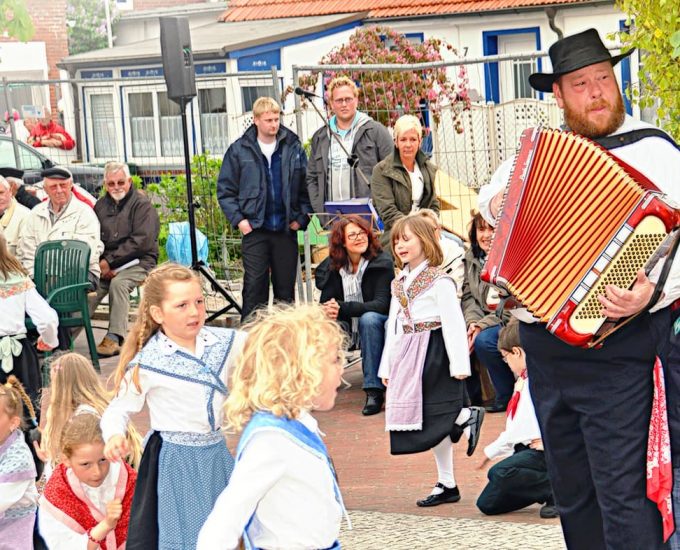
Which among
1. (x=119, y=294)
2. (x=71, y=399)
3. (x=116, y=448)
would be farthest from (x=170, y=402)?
(x=119, y=294)

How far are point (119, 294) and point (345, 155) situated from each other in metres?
2.84

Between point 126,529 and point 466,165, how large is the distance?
18.6ft

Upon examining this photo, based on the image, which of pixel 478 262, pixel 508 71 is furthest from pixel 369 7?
pixel 478 262

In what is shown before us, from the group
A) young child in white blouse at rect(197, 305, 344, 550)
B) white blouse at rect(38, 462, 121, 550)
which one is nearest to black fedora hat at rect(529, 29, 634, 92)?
young child in white blouse at rect(197, 305, 344, 550)

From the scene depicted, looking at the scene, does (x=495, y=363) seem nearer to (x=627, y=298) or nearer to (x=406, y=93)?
(x=406, y=93)

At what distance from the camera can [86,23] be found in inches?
1734

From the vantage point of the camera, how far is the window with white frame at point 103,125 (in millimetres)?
16281

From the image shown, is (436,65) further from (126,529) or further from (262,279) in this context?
(126,529)

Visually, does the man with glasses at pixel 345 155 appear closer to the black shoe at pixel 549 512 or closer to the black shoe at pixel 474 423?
the black shoe at pixel 474 423

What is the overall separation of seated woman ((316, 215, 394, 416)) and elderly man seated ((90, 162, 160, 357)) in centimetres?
309

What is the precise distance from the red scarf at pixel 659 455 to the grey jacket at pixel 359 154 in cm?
627

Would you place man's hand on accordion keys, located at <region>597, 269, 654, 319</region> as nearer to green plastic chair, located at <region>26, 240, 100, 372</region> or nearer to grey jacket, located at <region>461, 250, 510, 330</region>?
grey jacket, located at <region>461, 250, 510, 330</region>

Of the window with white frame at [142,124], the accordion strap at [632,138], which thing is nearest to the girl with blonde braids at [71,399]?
the accordion strap at [632,138]

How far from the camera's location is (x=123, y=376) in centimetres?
554
